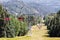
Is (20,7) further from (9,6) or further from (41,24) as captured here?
(41,24)

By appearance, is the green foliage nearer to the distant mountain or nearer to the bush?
the distant mountain

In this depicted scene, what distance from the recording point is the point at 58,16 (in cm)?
2039

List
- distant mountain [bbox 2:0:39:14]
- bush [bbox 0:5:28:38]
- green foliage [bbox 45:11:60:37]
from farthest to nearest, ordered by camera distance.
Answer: distant mountain [bbox 2:0:39:14] → green foliage [bbox 45:11:60:37] → bush [bbox 0:5:28:38]

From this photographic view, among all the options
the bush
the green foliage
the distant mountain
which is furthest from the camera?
the distant mountain

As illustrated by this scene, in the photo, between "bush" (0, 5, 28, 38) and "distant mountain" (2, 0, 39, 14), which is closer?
"bush" (0, 5, 28, 38)

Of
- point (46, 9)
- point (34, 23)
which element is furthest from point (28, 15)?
point (46, 9)

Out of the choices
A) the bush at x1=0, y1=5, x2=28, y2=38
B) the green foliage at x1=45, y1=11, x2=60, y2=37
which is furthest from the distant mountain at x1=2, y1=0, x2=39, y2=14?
the green foliage at x1=45, y1=11, x2=60, y2=37

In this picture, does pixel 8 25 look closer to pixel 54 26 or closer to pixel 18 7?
pixel 18 7

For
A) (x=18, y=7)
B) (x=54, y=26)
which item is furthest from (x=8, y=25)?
(x=54, y=26)

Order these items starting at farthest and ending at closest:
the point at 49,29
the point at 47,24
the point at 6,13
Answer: the point at 47,24
the point at 49,29
the point at 6,13

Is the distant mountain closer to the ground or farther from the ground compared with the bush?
farther from the ground

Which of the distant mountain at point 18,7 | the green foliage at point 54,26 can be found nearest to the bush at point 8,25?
the distant mountain at point 18,7

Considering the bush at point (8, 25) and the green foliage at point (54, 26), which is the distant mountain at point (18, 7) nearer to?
the bush at point (8, 25)

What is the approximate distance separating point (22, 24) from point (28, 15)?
108cm
